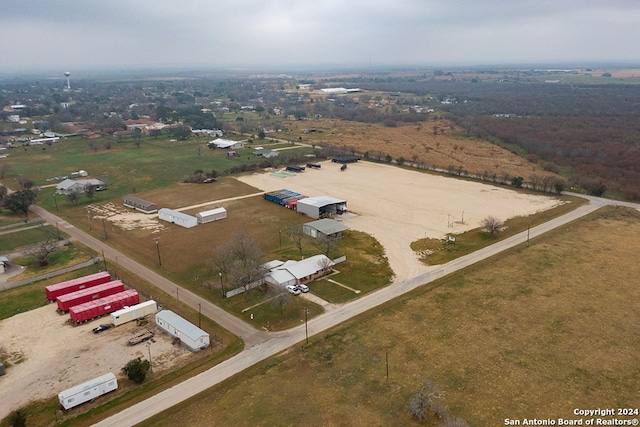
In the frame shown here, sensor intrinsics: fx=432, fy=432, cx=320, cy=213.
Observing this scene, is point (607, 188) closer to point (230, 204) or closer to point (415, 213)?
point (415, 213)

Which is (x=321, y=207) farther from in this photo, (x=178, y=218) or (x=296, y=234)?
(x=178, y=218)

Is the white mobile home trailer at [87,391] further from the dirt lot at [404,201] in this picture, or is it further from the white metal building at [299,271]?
the dirt lot at [404,201]

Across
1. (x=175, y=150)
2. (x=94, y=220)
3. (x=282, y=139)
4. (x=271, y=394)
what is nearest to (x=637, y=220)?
(x=271, y=394)

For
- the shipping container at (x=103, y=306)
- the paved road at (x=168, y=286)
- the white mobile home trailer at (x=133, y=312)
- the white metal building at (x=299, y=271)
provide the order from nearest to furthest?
the paved road at (x=168, y=286), the white mobile home trailer at (x=133, y=312), the shipping container at (x=103, y=306), the white metal building at (x=299, y=271)

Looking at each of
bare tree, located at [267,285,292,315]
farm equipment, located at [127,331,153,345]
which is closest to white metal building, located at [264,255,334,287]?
bare tree, located at [267,285,292,315]

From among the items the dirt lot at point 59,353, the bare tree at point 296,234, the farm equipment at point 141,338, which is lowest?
Answer: the dirt lot at point 59,353

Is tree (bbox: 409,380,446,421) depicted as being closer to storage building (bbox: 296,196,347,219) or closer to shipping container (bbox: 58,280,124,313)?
shipping container (bbox: 58,280,124,313)

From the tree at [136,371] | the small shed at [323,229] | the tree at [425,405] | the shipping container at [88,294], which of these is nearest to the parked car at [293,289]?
the small shed at [323,229]
